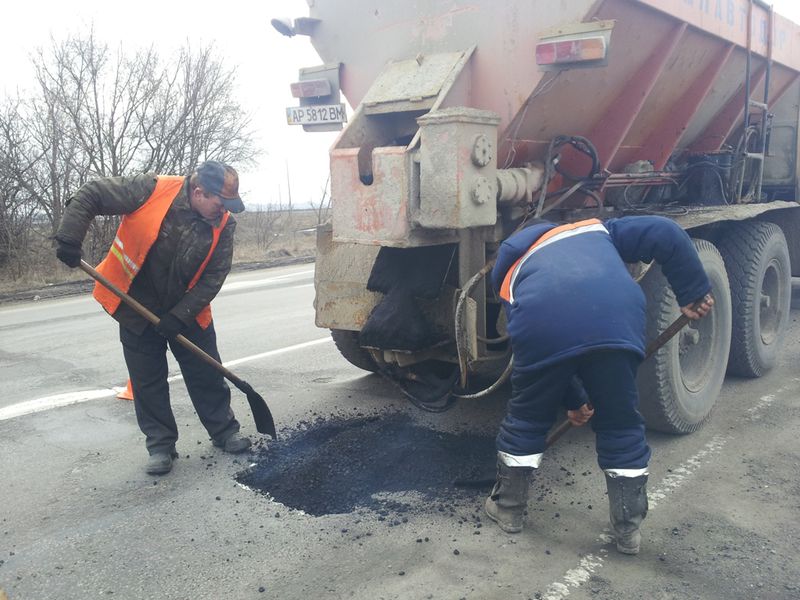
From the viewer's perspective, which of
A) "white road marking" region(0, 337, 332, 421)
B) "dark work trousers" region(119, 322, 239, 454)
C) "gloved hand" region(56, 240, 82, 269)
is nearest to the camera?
"gloved hand" region(56, 240, 82, 269)

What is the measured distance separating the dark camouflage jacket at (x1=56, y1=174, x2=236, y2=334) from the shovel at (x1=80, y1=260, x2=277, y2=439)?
110 millimetres

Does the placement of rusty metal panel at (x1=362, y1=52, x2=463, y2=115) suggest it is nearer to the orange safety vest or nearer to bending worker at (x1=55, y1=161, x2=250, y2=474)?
bending worker at (x1=55, y1=161, x2=250, y2=474)

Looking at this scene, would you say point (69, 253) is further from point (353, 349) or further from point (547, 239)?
point (547, 239)

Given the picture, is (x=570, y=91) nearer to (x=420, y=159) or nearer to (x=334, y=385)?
(x=420, y=159)

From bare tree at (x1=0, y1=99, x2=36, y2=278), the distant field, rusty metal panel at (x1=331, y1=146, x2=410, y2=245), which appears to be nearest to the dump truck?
rusty metal panel at (x1=331, y1=146, x2=410, y2=245)

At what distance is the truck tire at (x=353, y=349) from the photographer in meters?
4.75

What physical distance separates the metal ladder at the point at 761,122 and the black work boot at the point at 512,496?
3730 mm

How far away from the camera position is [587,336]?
2.58 m

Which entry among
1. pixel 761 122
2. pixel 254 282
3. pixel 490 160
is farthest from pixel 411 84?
pixel 254 282

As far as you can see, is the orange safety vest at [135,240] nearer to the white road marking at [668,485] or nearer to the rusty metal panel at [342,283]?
the rusty metal panel at [342,283]

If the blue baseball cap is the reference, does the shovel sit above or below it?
below

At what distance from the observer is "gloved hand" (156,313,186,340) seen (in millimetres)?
3584

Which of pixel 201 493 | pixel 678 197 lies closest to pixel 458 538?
pixel 201 493

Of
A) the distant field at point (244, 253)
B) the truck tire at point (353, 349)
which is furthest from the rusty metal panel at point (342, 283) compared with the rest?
the distant field at point (244, 253)
